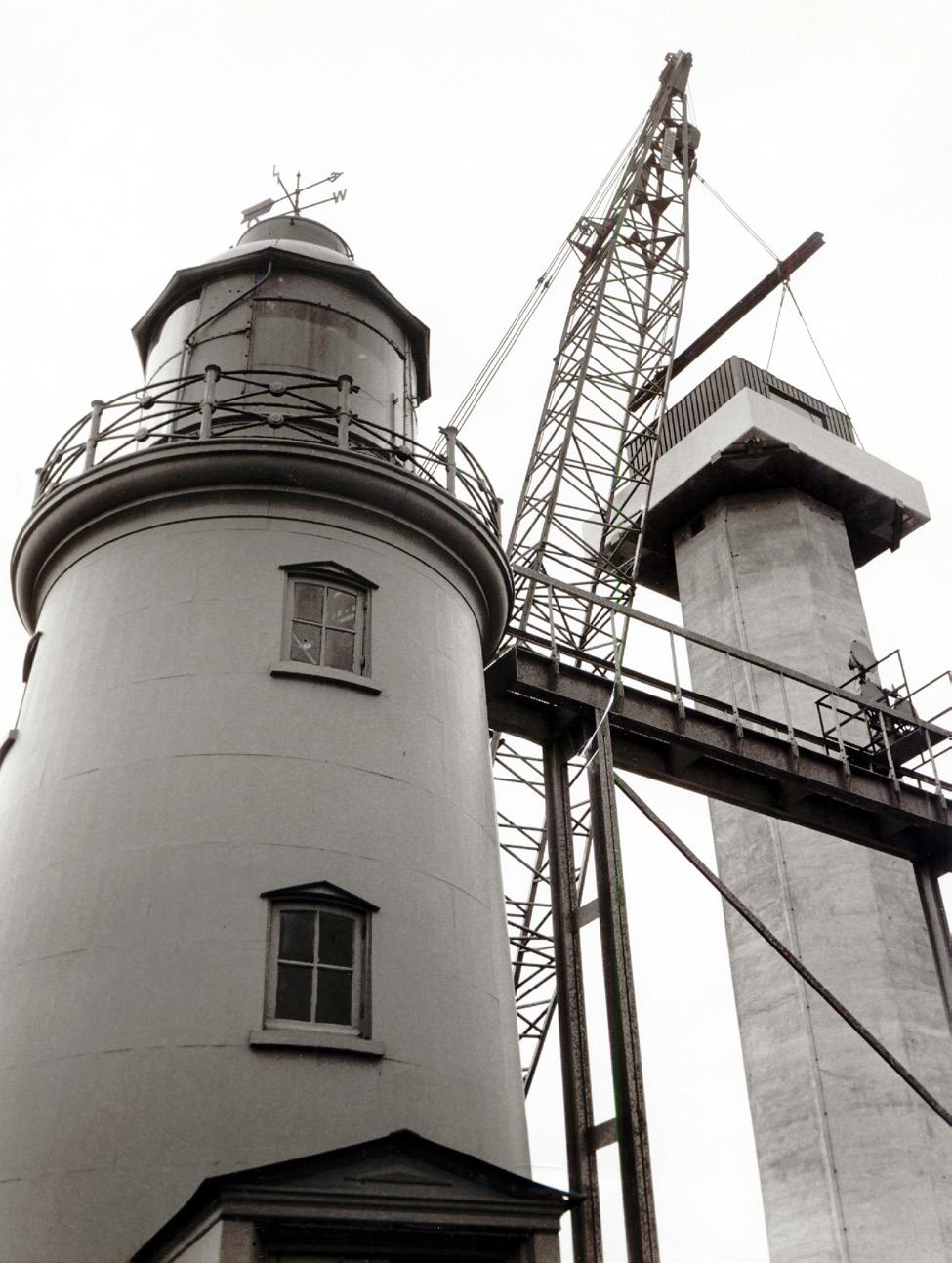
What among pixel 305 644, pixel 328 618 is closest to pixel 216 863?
pixel 305 644

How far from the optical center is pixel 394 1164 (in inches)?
361

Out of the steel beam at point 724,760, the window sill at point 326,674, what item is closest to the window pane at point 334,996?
the window sill at point 326,674

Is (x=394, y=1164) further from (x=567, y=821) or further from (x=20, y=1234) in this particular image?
(x=567, y=821)

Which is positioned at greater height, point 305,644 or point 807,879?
point 807,879

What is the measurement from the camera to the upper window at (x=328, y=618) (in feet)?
42.1

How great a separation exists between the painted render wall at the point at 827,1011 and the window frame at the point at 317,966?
17693 millimetres

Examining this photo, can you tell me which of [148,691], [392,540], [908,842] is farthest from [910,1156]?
[148,691]

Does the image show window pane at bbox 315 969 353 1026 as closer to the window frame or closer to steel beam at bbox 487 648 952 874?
the window frame

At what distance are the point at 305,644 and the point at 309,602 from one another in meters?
0.50

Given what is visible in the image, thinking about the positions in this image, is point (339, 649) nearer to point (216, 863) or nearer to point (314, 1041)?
point (216, 863)

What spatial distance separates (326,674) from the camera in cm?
1244

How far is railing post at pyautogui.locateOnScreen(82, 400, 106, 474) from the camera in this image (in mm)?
14086

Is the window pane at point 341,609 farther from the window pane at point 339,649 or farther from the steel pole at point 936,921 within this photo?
the steel pole at point 936,921

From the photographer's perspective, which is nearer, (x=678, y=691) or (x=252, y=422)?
(x=252, y=422)
